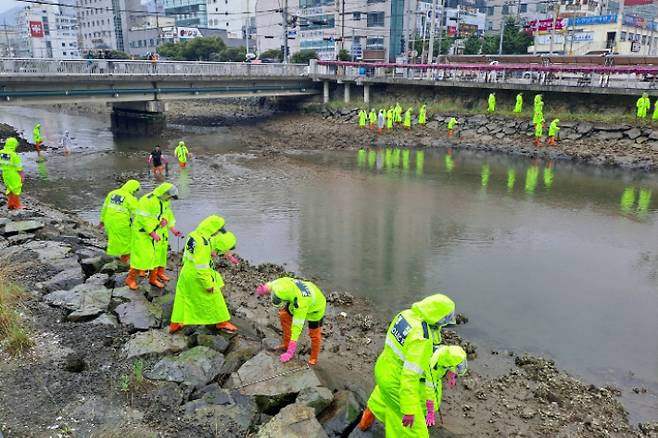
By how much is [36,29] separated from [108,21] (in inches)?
818

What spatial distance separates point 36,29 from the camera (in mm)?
103812

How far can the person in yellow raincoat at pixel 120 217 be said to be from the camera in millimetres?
8609

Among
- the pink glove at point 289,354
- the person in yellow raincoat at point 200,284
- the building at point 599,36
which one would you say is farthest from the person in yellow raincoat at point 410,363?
the building at point 599,36

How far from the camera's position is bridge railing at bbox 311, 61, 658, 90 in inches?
995

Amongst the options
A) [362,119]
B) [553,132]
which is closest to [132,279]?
[553,132]

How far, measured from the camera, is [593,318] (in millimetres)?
9000

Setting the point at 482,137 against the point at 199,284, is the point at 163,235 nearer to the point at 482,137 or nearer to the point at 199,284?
the point at 199,284

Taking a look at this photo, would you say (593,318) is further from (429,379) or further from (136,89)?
(136,89)

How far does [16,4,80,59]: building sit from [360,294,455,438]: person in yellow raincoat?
368 ft

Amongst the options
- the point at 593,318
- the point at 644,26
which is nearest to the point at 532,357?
the point at 593,318

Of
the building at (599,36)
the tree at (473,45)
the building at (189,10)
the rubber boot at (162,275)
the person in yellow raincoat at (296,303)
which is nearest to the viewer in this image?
the person in yellow raincoat at (296,303)

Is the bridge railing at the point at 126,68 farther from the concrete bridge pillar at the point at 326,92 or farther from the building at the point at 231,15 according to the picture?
the building at the point at 231,15

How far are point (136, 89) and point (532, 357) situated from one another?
27114 mm

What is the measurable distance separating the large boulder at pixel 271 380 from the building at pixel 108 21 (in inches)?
3854
